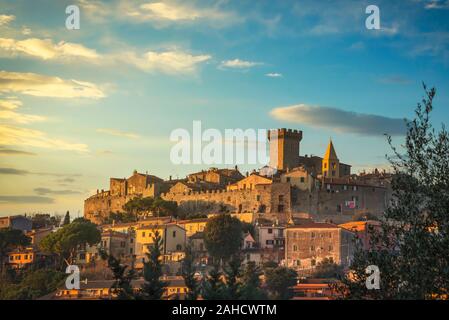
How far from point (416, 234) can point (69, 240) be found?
39961mm

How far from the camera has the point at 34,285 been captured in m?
43.6

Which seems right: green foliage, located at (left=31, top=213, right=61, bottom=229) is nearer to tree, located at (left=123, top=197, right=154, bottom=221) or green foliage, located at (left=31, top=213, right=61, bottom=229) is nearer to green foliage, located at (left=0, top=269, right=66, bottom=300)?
tree, located at (left=123, top=197, right=154, bottom=221)

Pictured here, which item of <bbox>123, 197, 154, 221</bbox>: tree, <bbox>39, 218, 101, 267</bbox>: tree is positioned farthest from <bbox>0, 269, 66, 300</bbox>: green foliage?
<bbox>123, 197, 154, 221</bbox>: tree

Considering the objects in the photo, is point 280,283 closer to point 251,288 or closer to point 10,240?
point 251,288

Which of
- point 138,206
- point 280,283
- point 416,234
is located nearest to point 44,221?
point 138,206

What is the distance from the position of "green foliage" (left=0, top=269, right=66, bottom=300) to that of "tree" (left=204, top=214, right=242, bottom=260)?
908 cm

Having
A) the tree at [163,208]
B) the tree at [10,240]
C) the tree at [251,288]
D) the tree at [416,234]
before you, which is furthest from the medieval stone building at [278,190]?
the tree at [416,234]

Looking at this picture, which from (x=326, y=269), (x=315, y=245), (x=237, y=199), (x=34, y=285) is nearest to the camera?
(x=34, y=285)

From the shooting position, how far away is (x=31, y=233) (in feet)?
199

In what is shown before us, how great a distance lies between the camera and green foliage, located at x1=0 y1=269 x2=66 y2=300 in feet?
137

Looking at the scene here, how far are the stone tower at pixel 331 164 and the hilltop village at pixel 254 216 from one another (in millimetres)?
84

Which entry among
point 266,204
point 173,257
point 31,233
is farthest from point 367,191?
point 31,233
